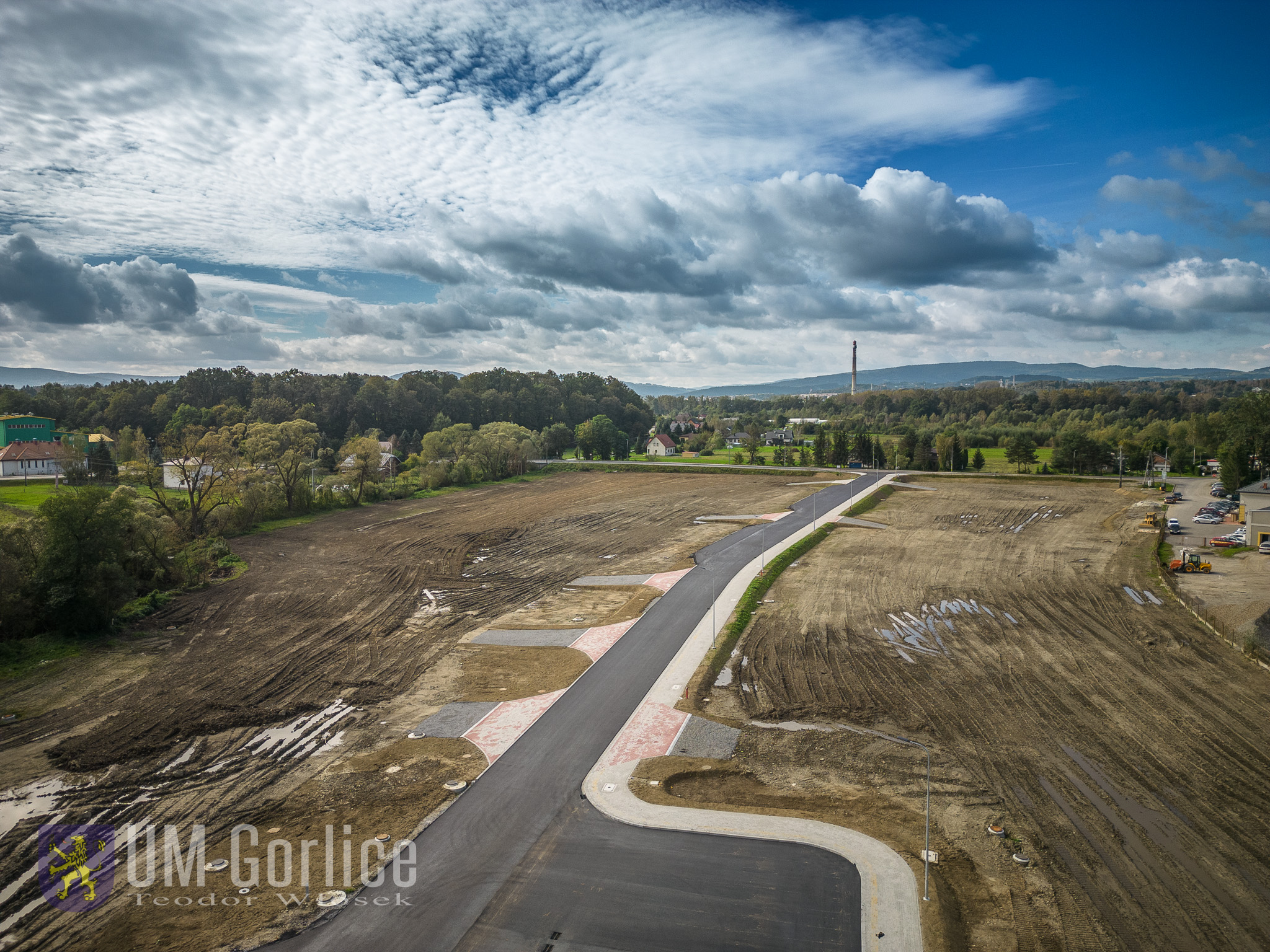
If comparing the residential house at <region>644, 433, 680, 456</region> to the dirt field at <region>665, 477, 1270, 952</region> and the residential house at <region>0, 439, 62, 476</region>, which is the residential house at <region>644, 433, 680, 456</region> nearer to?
the residential house at <region>0, 439, 62, 476</region>

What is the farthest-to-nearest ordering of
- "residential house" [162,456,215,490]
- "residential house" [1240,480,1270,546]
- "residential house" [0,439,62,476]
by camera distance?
"residential house" [0,439,62,476]
"residential house" [162,456,215,490]
"residential house" [1240,480,1270,546]

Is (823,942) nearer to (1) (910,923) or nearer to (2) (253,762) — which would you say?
(1) (910,923)

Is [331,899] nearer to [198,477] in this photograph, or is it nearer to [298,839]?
[298,839]

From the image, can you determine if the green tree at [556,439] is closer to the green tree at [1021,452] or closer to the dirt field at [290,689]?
the dirt field at [290,689]

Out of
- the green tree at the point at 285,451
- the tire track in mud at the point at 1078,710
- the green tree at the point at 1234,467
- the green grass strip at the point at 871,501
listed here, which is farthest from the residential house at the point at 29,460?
the green tree at the point at 1234,467

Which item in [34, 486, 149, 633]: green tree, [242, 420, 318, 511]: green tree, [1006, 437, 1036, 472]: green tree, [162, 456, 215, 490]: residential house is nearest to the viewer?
[34, 486, 149, 633]: green tree

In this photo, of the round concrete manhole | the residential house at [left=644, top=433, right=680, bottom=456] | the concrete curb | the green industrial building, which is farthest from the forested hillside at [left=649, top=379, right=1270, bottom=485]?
the green industrial building
